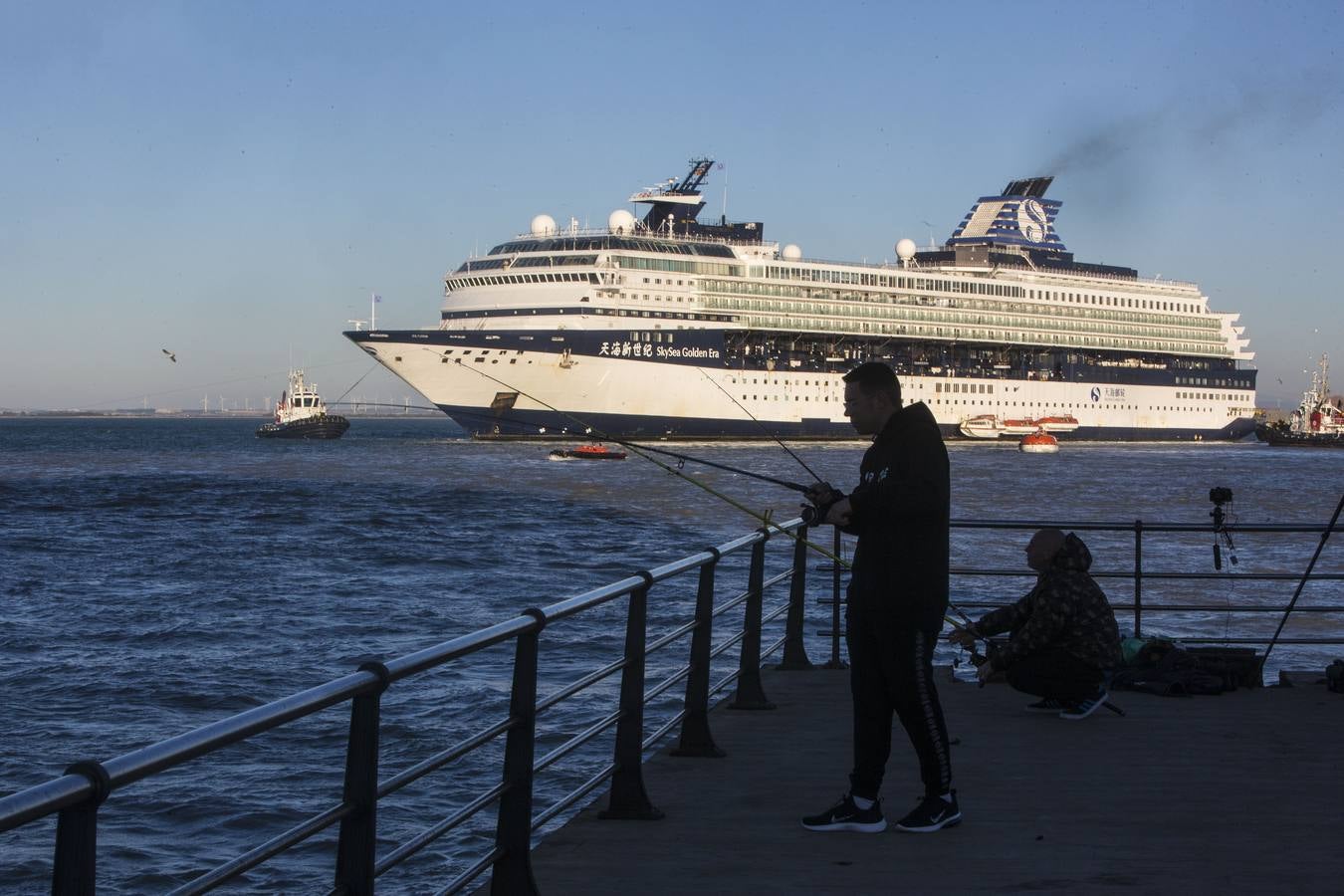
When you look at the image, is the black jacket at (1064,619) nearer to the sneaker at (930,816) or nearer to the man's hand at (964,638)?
the man's hand at (964,638)

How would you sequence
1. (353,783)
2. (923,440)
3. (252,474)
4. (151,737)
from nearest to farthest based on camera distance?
1. (353,783)
2. (923,440)
3. (151,737)
4. (252,474)

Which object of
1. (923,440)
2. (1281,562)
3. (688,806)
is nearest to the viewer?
(923,440)

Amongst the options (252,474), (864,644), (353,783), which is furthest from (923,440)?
(252,474)

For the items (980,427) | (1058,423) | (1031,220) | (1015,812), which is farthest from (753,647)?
(1031,220)

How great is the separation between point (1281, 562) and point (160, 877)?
2106 cm

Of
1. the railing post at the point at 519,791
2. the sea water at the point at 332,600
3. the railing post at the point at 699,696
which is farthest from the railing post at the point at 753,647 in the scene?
the railing post at the point at 519,791

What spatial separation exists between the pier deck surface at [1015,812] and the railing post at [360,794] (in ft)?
4.26

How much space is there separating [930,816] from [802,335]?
283ft

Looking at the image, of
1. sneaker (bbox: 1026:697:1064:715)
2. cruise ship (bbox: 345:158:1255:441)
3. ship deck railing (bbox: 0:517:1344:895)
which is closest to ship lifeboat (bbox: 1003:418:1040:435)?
cruise ship (bbox: 345:158:1255:441)

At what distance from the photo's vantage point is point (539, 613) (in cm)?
438

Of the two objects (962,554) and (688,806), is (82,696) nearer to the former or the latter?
(688,806)

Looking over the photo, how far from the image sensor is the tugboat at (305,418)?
365 ft

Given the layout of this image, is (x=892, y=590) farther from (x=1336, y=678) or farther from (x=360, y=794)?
→ (x=1336, y=678)

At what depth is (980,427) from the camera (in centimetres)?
9800
